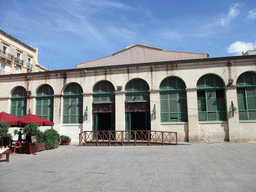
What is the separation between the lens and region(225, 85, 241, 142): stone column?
14.8m

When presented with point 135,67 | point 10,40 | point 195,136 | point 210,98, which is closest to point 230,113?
point 210,98

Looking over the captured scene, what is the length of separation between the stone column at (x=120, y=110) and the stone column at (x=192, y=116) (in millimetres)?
5281

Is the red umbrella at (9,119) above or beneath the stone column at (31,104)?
beneath

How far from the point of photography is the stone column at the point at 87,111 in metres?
17.1

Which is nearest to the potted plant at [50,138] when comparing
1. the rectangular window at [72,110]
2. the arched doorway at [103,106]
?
the rectangular window at [72,110]

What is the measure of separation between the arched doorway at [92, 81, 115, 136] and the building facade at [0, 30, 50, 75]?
2417 cm

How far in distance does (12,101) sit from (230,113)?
19.8 m

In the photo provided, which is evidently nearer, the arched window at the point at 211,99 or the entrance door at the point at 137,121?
the arched window at the point at 211,99

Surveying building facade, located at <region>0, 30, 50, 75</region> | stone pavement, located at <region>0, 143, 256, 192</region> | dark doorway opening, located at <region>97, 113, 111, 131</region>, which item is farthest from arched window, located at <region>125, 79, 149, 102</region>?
building facade, located at <region>0, 30, 50, 75</region>

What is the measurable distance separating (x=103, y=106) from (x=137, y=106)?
3.01 m

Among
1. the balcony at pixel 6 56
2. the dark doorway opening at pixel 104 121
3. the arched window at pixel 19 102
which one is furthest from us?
the balcony at pixel 6 56

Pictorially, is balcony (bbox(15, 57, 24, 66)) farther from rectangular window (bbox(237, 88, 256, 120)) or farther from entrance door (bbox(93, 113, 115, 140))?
rectangular window (bbox(237, 88, 256, 120))

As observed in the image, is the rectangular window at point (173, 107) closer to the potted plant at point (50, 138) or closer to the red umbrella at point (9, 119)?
the potted plant at point (50, 138)

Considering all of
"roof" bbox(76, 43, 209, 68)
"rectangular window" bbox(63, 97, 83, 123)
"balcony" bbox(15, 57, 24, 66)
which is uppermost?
"balcony" bbox(15, 57, 24, 66)
